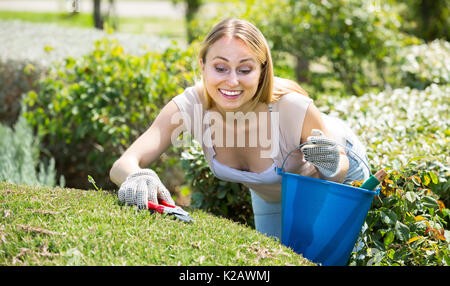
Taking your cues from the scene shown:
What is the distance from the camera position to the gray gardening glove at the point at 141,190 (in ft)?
7.30

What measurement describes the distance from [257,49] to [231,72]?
181mm

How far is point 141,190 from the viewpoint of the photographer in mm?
2227

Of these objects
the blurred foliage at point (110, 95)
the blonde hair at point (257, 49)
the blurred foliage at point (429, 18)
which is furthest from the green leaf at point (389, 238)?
the blurred foliage at point (429, 18)

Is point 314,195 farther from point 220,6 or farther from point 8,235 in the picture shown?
point 220,6

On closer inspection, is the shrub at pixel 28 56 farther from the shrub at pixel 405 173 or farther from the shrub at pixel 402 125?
the shrub at pixel 405 173

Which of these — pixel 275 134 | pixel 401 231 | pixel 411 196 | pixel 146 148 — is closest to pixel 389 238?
pixel 401 231

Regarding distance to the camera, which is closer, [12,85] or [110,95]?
[110,95]

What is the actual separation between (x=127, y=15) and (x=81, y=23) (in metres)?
2.60

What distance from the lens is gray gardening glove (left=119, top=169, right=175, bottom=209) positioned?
7.30ft

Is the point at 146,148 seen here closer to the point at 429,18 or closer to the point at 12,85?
the point at 12,85

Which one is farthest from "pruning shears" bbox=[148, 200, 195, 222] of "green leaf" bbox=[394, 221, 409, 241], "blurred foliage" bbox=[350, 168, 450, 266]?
"green leaf" bbox=[394, 221, 409, 241]

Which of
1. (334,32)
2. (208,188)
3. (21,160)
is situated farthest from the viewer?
(334,32)

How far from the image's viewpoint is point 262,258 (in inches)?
76.3
